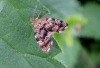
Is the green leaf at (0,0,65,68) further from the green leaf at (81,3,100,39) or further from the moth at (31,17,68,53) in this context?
the green leaf at (81,3,100,39)

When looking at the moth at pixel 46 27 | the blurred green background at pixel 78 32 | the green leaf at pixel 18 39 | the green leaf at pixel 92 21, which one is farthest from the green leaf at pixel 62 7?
the green leaf at pixel 18 39

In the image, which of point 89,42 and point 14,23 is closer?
point 14,23

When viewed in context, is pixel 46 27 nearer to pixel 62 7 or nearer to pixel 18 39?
pixel 18 39

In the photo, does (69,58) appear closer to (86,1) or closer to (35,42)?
(86,1)

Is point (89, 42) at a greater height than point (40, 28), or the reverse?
point (40, 28)

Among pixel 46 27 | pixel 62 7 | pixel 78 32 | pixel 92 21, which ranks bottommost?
pixel 92 21

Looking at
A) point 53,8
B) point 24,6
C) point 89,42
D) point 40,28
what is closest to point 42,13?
point 24,6

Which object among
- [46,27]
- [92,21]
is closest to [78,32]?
[92,21]
